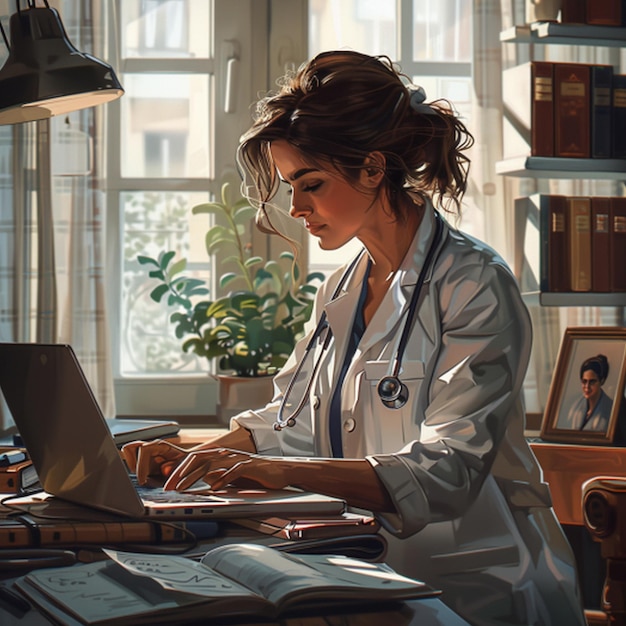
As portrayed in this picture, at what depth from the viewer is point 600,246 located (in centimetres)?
279

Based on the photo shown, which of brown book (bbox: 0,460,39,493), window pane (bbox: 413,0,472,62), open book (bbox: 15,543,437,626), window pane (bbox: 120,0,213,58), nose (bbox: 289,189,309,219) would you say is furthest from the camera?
window pane (bbox: 413,0,472,62)

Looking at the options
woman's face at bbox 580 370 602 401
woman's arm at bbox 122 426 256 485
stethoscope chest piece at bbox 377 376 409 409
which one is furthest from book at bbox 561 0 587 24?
woman's arm at bbox 122 426 256 485

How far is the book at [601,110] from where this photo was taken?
278 centimetres

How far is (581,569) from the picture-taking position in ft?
8.82

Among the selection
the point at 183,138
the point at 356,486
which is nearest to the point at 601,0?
the point at 183,138

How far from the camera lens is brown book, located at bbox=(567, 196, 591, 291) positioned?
9.09ft

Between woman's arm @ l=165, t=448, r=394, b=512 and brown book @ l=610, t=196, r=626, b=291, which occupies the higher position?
brown book @ l=610, t=196, r=626, b=291

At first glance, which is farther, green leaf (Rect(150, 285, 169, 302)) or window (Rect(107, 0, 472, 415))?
window (Rect(107, 0, 472, 415))

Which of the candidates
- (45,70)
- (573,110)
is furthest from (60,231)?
(573,110)

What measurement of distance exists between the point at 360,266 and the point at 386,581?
3.18 feet

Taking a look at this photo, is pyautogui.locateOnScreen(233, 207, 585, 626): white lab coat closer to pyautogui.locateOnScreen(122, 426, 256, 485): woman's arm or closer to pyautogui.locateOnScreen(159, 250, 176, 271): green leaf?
pyautogui.locateOnScreen(122, 426, 256, 485): woman's arm

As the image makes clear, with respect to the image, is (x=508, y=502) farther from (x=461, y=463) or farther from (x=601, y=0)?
(x=601, y=0)

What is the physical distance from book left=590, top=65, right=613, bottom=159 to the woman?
0.60 metres

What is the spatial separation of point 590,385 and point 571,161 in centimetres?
64
